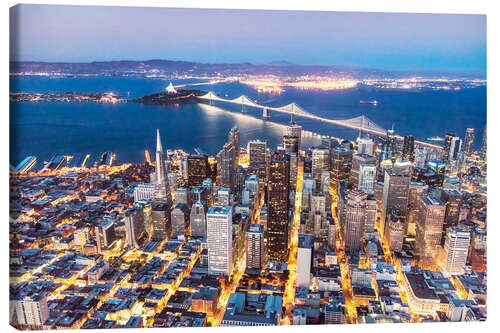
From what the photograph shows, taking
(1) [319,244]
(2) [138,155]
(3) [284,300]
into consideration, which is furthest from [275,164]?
(2) [138,155]

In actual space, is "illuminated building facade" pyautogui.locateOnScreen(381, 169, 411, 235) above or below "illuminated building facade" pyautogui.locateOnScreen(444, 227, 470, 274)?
above

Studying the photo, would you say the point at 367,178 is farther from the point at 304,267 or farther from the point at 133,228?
A: the point at 133,228

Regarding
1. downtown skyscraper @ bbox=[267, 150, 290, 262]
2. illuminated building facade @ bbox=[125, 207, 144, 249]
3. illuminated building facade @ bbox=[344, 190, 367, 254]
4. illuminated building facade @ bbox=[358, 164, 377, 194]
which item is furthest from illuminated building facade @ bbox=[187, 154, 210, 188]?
illuminated building facade @ bbox=[358, 164, 377, 194]

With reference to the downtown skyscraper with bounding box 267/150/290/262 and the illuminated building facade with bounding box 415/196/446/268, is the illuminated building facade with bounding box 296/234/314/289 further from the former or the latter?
the illuminated building facade with bounding box 415/196/446/268

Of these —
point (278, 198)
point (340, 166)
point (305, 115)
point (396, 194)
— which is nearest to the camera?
point (278, 198)

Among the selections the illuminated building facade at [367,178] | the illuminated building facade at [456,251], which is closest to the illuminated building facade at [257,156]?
the illuminated building facade at [367,178]

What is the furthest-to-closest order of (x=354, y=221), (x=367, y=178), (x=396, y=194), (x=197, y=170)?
(x=197, y=170)
(x=367, y=178)
(x=396, y=194)
(x=354, y=221)

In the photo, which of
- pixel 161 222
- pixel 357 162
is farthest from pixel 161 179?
pixel 357 162

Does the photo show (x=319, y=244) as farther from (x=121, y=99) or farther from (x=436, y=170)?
(x=121, y=99)
